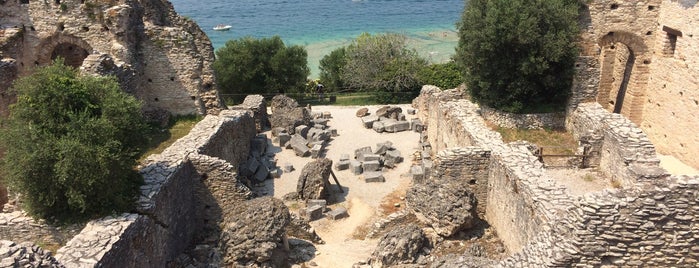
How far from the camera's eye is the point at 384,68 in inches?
1248

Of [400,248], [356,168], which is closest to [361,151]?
[356,168]

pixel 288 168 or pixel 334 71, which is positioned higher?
pixel 334 71

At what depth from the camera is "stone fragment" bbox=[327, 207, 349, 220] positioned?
14867mm

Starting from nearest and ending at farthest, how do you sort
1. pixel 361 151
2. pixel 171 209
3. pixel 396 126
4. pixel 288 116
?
pixel 171 209 < pixel 361 151 < pixel 288 116 < pixel 396 126

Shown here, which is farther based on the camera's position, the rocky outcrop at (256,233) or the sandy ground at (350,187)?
the sandy ground at (350,187)

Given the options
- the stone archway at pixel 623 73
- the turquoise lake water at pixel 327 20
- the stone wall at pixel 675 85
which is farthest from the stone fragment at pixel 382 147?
the turquoise lake water at pixel 327 20

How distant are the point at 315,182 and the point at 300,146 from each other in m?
4.28

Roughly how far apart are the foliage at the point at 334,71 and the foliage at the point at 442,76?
6276mm

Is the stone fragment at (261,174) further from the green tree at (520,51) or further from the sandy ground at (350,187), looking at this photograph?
the green tree at (520,51)

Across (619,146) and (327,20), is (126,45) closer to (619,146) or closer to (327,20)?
(619,146)

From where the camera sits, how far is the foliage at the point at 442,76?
1148 inches

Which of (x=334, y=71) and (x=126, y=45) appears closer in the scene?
(x=126, y=45)

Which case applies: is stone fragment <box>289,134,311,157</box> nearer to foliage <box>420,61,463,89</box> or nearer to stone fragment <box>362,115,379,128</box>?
stone fragment <box>362,115,379,128</box>

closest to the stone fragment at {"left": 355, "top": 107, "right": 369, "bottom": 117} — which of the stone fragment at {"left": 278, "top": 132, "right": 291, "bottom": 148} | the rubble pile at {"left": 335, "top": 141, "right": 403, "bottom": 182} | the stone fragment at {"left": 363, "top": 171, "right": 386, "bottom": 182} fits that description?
the rubble pile at {"left": 335, "top": 141, "right": 403, "bottom": 182}
